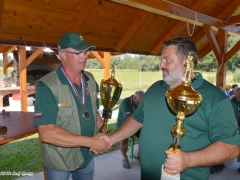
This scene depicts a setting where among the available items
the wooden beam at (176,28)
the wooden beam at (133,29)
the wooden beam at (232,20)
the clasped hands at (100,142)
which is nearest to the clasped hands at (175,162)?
the clasped hands at (100,142)

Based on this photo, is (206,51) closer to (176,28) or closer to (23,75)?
(176,28)

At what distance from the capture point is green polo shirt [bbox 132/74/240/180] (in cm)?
132

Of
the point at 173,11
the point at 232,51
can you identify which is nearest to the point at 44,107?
the point at 173,11

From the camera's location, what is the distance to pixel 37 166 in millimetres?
3994

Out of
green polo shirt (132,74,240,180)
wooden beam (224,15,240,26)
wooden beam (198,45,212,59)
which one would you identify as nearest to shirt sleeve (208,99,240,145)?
green polo shirt (132,74,240,180)

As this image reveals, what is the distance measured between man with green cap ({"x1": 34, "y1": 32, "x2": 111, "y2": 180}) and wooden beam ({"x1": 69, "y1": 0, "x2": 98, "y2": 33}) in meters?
2.76

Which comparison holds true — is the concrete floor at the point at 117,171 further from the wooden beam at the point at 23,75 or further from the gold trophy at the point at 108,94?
the wooden beam at the point at 23,75

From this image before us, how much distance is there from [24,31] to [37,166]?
2.66m

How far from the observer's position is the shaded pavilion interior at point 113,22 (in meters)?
4.29

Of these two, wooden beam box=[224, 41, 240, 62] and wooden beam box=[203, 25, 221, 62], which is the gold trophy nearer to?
wooden beam box=[203, 25, 221, 62]

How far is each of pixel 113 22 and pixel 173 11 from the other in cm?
145

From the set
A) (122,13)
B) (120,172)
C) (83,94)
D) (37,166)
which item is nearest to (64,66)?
(83,94)

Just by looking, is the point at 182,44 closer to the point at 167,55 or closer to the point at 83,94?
the point at 167,55

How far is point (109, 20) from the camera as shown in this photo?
5.41 meters
